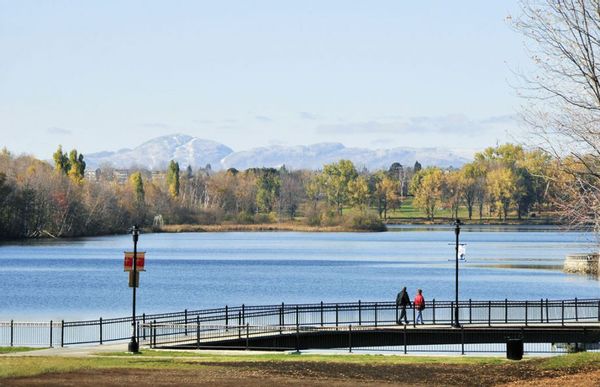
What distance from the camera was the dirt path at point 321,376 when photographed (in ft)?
113

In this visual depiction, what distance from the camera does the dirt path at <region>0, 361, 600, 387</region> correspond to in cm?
3450

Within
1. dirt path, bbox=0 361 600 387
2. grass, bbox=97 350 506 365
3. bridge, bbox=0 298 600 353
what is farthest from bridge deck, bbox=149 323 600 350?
dirt path, bbox=0 361 600 387

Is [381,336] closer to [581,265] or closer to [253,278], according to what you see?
[253,278]

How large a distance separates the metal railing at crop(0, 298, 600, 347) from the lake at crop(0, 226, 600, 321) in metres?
4.63

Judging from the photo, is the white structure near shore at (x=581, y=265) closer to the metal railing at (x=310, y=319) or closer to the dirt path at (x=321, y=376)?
the metal railing at (x=310, y=319)

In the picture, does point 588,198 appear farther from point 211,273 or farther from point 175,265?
point 175,265

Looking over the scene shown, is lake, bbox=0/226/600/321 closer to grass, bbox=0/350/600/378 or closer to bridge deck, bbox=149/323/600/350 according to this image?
bridge deck, bbox=149/323/600/350

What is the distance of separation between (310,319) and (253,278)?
2176 inches

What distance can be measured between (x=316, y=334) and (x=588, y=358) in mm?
14802

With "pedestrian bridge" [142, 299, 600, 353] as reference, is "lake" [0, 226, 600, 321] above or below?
below

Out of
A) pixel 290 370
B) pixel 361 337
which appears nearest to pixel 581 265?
pixel 361 337

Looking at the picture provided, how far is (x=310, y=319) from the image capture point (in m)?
67.1

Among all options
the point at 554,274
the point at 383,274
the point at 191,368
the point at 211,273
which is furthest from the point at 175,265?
the point at 191,368

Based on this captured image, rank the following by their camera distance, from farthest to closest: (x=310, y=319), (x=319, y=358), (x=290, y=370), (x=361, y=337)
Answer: (x=310, y=319) → (x=361, y=337) → (x=319, y=358) → (x=290, y=370)
